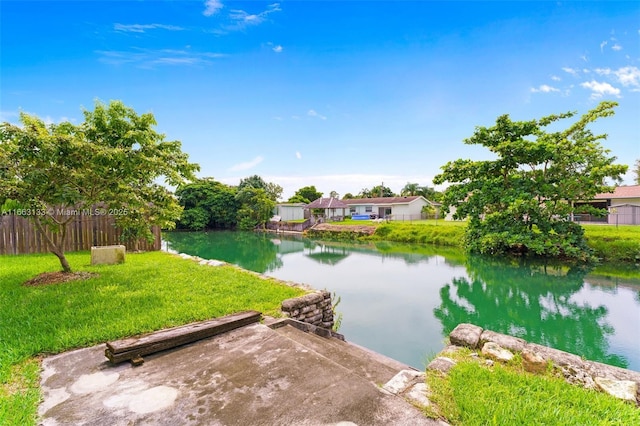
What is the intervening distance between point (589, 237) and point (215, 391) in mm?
16349

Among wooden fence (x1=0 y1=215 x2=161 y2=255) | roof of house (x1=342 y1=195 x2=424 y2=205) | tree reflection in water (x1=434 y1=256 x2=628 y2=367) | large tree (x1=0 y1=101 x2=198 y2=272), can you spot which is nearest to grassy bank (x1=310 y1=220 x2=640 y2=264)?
tree reflection in water (x1=434 y1=256 x2=628 y2=367)

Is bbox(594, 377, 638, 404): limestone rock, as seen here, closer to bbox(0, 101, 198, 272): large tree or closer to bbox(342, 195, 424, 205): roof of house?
bbox(0, 101, 198, 272): large tree

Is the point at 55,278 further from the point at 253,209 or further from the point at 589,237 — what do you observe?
the point at 253,209

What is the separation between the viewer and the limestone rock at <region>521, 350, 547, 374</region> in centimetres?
268

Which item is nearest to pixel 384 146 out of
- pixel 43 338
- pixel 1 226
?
pixel 1 226

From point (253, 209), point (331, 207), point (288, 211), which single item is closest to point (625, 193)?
point (331, 207)

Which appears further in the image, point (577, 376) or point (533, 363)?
point (533, 363)

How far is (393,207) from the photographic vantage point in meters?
33.0

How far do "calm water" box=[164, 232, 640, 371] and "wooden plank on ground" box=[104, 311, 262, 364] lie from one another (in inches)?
92.7

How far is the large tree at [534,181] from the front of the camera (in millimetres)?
11727

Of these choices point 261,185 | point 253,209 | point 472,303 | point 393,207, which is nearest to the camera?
point 472,303

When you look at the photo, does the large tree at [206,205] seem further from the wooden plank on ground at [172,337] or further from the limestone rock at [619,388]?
the limestone rock at [619,388]

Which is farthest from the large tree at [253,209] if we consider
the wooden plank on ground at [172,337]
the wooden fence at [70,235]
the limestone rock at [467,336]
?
the limestone rock at [467,336]

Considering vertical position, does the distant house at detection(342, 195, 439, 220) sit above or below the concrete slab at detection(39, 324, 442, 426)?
above
